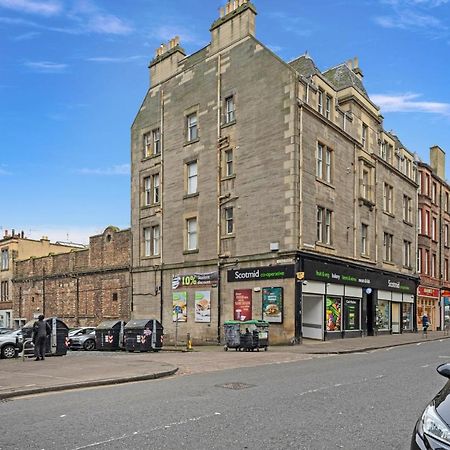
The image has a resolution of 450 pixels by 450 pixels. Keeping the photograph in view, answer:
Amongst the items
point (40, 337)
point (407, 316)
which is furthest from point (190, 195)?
point (407, 316)

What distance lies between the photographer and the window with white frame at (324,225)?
29.4 m

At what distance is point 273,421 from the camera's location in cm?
790

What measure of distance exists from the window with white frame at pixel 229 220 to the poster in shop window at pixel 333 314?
660cm

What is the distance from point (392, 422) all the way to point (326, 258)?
21.4 m

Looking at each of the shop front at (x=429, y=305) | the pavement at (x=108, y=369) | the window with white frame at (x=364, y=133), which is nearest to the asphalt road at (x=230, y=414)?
the pavement at (x=108, y=369)

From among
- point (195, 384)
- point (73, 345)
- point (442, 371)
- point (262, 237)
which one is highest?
point (262, 237)

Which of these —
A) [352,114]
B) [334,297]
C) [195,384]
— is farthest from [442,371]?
[352,114]

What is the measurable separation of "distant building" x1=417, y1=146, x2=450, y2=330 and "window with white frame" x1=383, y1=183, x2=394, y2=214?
23.3 feet

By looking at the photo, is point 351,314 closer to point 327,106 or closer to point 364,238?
point 364,238

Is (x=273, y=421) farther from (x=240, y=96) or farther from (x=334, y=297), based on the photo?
(x=240, y=96)

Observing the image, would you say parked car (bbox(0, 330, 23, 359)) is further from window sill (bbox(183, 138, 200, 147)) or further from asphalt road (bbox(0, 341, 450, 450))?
window sill (bbox(183, 138, 200, 147))

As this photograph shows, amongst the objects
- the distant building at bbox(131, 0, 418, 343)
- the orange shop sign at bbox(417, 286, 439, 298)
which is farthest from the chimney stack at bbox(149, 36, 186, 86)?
the orange shop sign at bbox(417, 286, 439, 298)

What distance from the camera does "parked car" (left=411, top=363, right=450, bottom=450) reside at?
398 centimetres

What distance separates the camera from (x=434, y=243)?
157 feet
